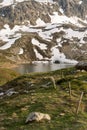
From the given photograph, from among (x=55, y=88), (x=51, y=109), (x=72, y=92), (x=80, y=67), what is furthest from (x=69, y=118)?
(x=80, y=67)

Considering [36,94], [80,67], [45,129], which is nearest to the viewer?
[45,129]

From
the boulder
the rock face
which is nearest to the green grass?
the rock face

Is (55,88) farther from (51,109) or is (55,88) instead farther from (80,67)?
(80,67)

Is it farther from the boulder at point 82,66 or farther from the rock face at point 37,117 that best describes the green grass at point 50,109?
the boulder at point 82,66

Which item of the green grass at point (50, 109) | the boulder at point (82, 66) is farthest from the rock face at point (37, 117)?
the boulder at point (82, 66)

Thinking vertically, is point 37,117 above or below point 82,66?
above

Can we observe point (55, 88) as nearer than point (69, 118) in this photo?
No

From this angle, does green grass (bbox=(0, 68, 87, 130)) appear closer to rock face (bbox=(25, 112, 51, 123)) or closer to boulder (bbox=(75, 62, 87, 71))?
rock face (bbox=(25, 112, 51, 123))

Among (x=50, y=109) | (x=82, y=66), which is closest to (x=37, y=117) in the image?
(x=50, y=109)

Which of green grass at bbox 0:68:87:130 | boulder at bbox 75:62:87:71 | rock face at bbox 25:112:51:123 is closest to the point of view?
green grass at bbox 0:68:87:130

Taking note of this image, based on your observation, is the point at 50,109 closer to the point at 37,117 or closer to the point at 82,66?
the point at 37,117

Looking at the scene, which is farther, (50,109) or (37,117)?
(50,109)

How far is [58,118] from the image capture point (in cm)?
3162

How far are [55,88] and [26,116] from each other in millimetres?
13015
